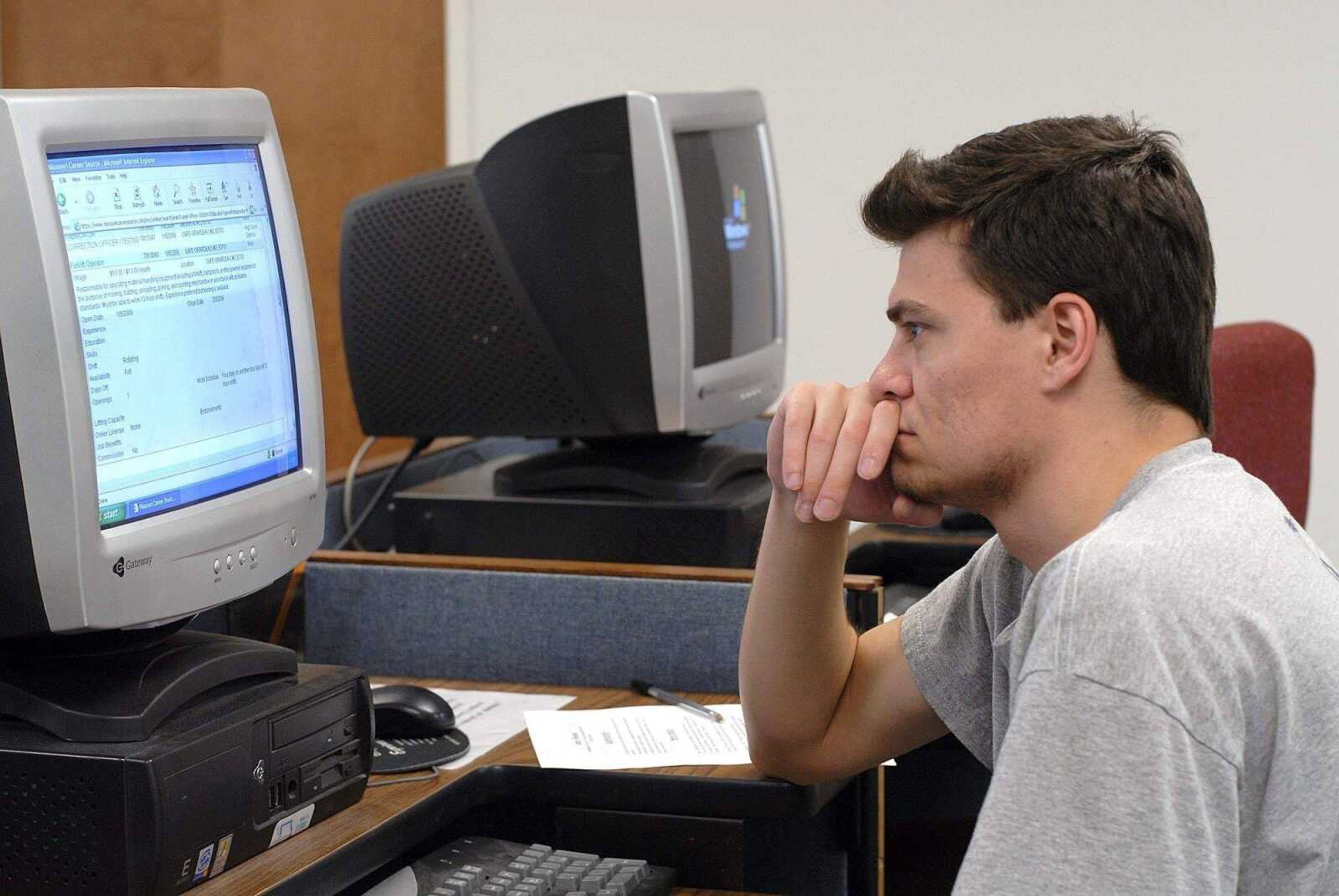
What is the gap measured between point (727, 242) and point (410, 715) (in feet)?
2.52

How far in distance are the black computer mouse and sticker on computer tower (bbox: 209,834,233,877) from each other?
29cm

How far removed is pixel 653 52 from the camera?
3.68 metres

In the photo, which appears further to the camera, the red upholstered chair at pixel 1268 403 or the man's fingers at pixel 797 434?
the red upholstered chair at pixel 1268 403

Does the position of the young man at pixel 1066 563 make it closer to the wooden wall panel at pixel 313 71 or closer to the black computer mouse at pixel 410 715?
the black computer mouse at pixel 410 715

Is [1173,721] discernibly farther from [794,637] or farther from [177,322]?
[177,322]

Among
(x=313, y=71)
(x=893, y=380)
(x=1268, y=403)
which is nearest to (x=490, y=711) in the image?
(x=893, y=380)

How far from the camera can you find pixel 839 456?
1195mm

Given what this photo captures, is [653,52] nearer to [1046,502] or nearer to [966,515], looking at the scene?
[966,515]

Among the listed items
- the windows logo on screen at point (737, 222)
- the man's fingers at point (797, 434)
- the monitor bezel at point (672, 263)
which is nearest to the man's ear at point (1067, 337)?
the man's fingers at point (797, 434)

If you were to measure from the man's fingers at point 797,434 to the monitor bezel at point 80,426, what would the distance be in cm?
40

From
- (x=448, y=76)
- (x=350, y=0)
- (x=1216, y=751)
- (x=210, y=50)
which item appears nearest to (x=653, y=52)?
(x=448, y=76)

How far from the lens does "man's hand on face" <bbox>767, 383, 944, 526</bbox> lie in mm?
1158

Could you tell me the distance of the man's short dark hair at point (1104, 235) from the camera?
3.33 feet

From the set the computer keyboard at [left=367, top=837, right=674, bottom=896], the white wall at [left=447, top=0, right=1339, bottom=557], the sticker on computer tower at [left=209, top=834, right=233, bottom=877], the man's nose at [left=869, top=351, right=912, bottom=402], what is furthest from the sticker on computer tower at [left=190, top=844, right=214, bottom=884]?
the white wall at [left=447, top=0, right=1339, bottom=557]
